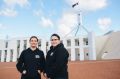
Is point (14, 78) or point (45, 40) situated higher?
point (45, 40)

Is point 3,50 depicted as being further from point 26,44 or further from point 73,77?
point 73,77

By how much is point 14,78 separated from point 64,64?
347 inches

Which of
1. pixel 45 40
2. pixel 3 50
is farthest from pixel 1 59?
pixel 45 40

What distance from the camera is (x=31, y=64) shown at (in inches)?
199

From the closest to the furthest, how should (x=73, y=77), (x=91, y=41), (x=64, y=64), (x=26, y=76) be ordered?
1. (x=64, y=64)
2. (x=26, y=76)
3. (x=73, y=77)
4. (x=91, y=41)

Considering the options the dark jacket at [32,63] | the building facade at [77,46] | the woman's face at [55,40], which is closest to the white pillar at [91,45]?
the building facade at [77,46]

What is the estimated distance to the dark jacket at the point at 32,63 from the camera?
5.02m

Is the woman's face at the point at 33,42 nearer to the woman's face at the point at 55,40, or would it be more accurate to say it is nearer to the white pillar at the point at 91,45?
the woman's face at the point at 55,40

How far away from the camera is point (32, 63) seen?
5.05m

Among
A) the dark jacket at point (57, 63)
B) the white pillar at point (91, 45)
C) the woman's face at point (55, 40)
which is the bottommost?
the dark jacket at point (57, 63)

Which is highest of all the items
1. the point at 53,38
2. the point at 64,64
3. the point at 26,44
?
the point at 26,44

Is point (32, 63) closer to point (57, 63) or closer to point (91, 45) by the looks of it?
point (57, 63)

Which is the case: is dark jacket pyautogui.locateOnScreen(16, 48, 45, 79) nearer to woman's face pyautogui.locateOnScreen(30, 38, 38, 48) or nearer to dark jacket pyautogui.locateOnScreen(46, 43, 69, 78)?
woman's face pyautogui.locateOnScreen(30, 38, 38, 48)

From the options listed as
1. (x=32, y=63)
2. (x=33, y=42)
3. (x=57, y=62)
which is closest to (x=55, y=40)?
(x=57, y=62)
